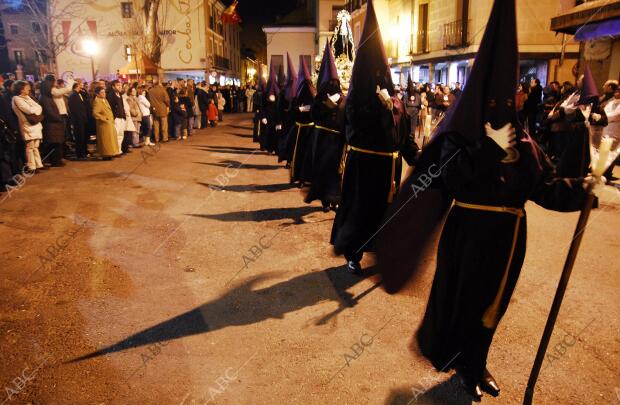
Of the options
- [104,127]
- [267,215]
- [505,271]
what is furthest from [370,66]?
[104,127]

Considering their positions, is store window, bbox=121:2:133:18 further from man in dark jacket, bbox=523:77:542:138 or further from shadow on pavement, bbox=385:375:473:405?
shadow on pavement, bbox=385:375:473:405

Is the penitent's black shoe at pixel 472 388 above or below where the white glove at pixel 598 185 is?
below

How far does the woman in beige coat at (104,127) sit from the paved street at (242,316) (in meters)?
5.02

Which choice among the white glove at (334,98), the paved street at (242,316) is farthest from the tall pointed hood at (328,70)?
the paved street at (242,316)

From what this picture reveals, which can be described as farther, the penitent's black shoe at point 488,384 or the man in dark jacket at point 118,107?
the man in dark jacket at point 118,107

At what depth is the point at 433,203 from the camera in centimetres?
345

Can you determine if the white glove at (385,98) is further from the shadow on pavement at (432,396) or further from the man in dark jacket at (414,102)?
the man in dark jacket at (414,102)

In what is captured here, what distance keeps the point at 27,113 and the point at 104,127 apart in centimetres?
251

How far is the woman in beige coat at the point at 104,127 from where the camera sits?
12.0m

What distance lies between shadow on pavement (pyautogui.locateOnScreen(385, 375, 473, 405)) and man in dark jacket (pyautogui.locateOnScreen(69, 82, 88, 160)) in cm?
1151

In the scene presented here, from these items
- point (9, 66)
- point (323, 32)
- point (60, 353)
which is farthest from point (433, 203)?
point (9, 66)

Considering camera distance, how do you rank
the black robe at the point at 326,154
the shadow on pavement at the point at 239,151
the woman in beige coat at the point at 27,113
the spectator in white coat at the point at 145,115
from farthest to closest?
the spectator in white coat at the point at 145,115 < the shadow on pavement at the point at 239,151 < the woman in beige coat at the point at 27,113 < the black robe at the point at 326,154

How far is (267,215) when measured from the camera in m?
7.35

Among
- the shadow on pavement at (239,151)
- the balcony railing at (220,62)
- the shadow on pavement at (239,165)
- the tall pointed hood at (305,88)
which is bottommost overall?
the shadow on pavement at (239,165)
